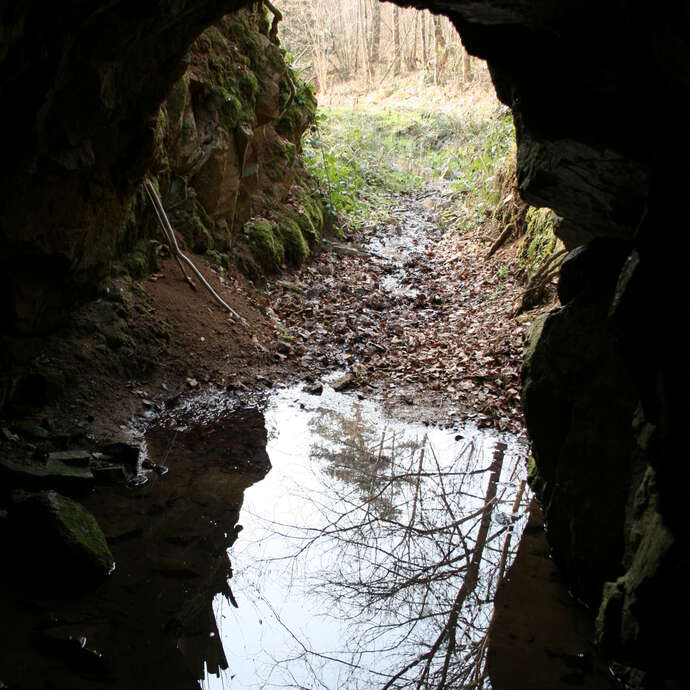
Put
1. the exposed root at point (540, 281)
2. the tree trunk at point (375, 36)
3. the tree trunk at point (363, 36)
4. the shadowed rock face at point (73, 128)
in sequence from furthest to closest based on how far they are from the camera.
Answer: the tree trunk at point (375, 36), the tree trunk at point (363, 36), the exposed root at point (540, 281), the shadowed rock face at point (73, 128)

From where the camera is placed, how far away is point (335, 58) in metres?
25.3

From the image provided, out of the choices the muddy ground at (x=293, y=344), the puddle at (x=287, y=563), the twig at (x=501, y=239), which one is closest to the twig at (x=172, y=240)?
the muddy ground at (x=293, y=344)

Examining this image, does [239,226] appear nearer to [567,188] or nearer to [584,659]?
[567,188]

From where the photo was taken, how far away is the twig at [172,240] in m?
7.34

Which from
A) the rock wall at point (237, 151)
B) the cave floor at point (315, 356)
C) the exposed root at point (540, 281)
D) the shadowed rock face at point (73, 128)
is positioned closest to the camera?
the shadowed rock face at point (73, 128)

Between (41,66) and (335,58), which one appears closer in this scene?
(41,66)

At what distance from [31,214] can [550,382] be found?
156 inches

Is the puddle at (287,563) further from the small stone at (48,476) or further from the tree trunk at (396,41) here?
the tree trunk at (396,41)

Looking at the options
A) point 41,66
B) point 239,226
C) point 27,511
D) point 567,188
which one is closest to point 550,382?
point 567,188

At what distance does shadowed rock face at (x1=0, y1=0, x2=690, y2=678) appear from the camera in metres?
2.57

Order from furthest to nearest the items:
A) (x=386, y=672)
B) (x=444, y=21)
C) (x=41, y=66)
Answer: (x=444, y=21) → (x=41, y=66) → (x=386, y=672)

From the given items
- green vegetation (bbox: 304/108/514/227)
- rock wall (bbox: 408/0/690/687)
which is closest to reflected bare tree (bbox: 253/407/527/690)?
rock wall (bbox: 408/0/690/687)

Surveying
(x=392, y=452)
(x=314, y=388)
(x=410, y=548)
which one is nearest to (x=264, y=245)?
(x=314, y=388)

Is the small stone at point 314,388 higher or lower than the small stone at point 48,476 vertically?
higher
